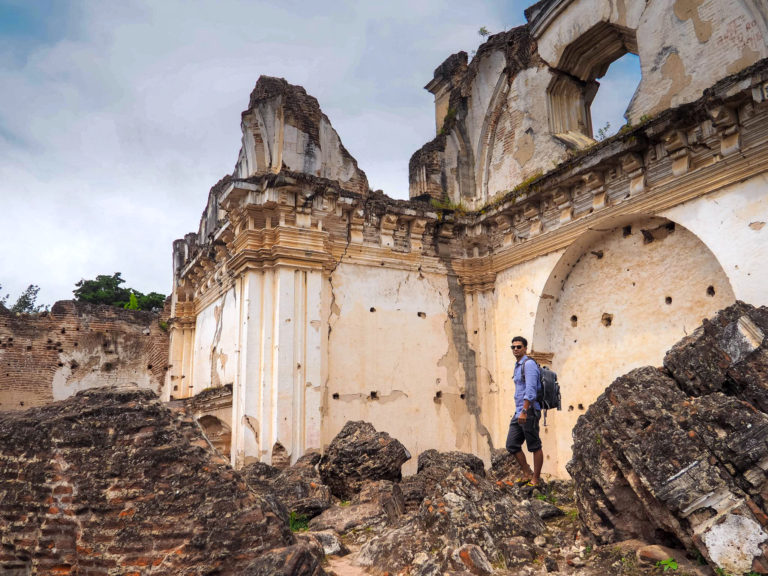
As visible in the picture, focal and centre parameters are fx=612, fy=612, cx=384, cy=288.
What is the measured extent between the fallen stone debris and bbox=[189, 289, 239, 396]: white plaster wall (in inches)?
204

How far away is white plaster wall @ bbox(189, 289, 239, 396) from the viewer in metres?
9.48

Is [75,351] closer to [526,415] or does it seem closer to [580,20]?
[526,415]

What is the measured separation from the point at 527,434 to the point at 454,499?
2196mm

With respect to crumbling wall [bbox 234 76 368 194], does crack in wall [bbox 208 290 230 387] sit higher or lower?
lower

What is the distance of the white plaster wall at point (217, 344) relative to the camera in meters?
9.48

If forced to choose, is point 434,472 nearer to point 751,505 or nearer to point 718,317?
point 718,317

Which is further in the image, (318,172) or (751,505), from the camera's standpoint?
(318,172)

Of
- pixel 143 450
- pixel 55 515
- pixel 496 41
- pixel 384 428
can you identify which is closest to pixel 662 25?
pixel 496 41

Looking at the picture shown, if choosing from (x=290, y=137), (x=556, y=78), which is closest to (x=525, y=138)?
(x=556, y=78)

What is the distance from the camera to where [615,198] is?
777 centimetres

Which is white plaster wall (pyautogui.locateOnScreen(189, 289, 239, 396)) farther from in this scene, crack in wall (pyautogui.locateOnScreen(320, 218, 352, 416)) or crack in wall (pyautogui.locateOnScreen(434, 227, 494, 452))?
crack in wall (pyautogui.locateOnScreen(434, 227, 494, 452))

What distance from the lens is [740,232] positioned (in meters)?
6.21

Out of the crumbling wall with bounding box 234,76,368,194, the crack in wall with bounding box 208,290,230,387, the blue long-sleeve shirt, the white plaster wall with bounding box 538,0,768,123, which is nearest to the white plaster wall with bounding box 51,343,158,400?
the crack in wall with bounding box 208,290,230,387

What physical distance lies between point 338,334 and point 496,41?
5540mm
